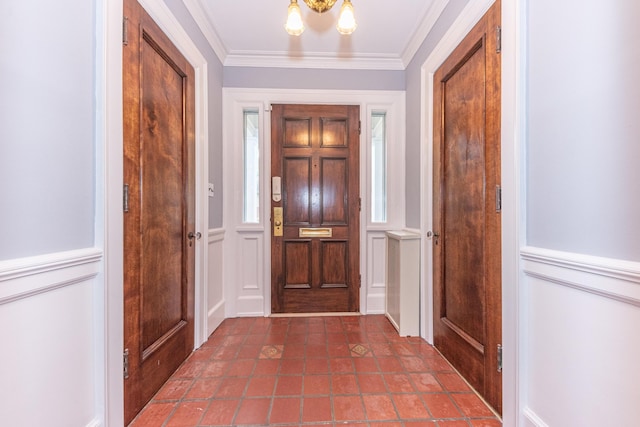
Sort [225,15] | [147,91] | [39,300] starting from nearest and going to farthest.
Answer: [39,300]
[147,91]
[225,15]

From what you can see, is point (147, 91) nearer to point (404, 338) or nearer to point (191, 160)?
point (191, 160)

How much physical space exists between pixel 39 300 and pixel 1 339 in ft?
0.47

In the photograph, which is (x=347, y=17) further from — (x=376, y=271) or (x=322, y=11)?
(x=376, y=271)

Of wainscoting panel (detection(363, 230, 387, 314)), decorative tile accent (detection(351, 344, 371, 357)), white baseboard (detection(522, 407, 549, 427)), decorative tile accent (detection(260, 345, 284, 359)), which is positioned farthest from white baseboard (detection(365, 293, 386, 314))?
white baseboard (detection(522, 407, 549, 427))

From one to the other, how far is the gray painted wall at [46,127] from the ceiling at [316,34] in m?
1.23

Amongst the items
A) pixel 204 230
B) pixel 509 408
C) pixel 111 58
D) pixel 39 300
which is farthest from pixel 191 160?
pixel 509 408

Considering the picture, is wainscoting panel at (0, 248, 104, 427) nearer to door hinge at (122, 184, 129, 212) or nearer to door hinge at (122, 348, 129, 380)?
door hinge at (122, 348, 129, 380)

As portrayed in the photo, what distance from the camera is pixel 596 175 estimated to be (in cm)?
94

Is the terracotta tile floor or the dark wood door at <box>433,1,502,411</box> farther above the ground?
the dark wood door at <box>433,1,502,411</box>

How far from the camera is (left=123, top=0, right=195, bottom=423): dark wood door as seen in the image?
1.39 m

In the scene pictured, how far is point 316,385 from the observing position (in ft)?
5.56

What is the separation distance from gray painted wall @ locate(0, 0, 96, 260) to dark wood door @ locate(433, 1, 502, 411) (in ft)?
6.05

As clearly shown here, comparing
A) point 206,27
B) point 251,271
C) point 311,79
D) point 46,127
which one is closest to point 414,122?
point 311,79

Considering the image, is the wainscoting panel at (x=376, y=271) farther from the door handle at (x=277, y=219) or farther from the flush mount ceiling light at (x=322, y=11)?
the flush mount ceiling light at (x=322, y=11)
